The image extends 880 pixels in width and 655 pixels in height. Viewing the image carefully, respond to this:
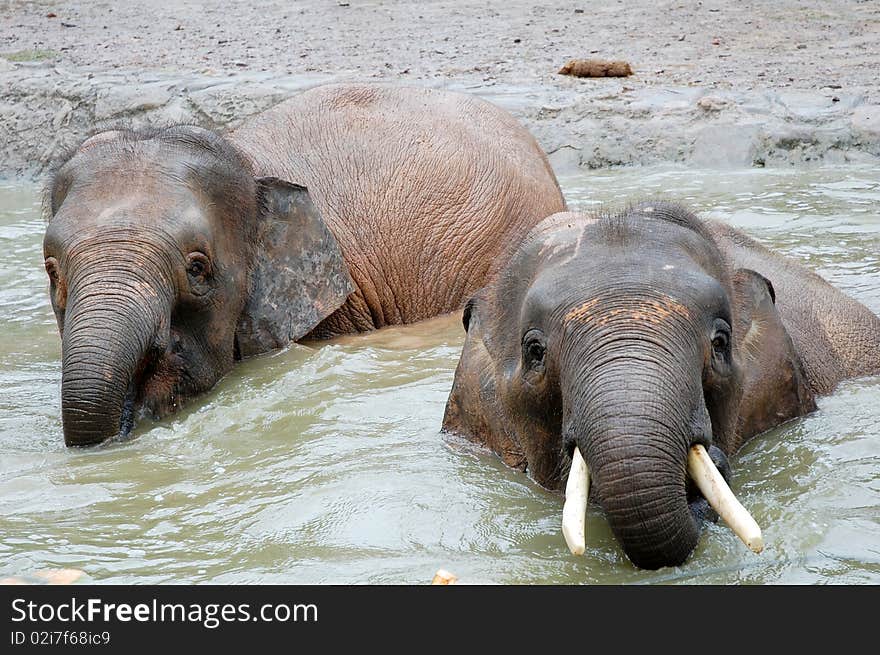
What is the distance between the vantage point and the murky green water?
4363 millimetres

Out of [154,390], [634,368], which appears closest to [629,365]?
[634,368]

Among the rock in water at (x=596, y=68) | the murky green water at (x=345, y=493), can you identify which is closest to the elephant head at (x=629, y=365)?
the murky green water at (x=345, y=493)

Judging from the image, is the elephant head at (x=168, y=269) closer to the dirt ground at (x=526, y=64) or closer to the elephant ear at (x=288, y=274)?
the elephant ear at (x=288, y=274)

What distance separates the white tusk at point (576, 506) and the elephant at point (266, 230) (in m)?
2.59

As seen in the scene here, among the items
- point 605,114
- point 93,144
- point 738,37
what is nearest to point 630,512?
point 93,144

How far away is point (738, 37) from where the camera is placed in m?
16.5

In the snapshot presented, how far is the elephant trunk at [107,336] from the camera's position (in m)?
6.05

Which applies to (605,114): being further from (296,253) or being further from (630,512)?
(630,512)

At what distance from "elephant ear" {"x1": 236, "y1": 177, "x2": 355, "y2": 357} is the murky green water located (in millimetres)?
148

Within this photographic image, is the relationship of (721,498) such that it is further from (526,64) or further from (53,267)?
(526,64)

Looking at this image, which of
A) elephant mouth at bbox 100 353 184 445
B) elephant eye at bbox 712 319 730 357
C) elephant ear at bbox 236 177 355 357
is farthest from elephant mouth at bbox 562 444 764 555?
elephant ear at bbox 236 177 355 357

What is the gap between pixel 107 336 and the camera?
6.18 meters

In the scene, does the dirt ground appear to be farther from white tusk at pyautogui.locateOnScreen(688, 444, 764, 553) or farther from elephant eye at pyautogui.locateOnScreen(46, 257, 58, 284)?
white tusk at pyautogui.locateOnScreen(688, 444, 764, 553)

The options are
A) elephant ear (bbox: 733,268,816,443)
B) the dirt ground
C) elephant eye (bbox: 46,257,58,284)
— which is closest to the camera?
elephant ear (bbox: 733,268,816,443)
